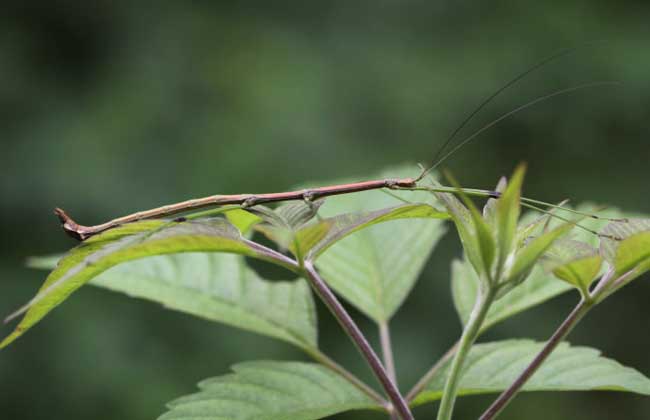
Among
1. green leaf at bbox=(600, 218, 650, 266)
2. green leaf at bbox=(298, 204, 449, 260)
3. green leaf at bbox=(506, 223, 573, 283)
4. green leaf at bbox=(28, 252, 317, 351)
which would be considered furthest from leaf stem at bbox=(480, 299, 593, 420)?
green leaf at bbox=(28, 252, 317, 351)

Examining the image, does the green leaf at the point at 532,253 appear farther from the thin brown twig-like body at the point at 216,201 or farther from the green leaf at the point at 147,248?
the thin brown twig-like body at the point at 216,201

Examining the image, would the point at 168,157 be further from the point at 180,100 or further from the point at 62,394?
the point at 62,394

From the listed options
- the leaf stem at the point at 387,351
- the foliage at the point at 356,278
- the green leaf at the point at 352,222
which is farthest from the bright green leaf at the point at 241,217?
the leaf stem at the point at 387,351

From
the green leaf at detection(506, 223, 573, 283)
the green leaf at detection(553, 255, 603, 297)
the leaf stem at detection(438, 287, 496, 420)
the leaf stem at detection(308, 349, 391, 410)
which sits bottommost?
the leaf stem at detection(308, 349, 391, 410)

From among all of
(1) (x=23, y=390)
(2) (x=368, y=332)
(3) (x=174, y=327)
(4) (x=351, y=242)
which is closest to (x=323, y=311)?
(2) (x=368, y=332)

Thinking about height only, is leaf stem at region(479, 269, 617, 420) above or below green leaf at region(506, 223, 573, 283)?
below

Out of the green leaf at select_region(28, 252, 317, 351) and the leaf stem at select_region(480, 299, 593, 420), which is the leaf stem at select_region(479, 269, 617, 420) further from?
the green leaf at select_region(28, 252, 317, 351)

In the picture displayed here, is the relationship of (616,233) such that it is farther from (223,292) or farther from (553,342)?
(223,292)
